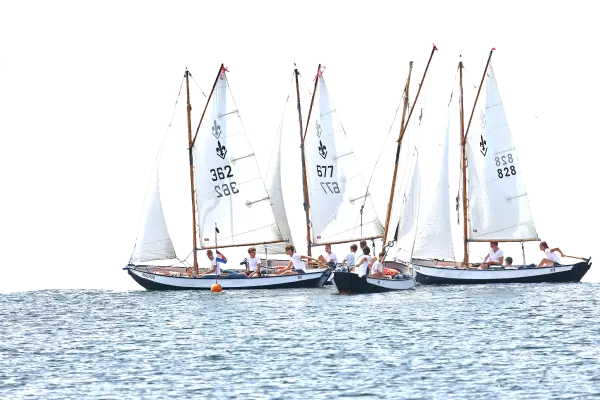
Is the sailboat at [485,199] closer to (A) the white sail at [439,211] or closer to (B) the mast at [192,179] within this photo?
(A) the white sail at [439,211]

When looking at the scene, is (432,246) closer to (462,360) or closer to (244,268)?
(244,268)

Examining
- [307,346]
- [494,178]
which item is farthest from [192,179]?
[307,346]

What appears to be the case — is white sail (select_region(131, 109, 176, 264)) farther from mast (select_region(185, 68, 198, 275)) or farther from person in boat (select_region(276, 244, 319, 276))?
person in boat (select_region(276, 244, 319, 276))

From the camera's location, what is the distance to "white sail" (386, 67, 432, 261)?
84812 millimetres

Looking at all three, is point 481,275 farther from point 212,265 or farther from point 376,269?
point 212,265

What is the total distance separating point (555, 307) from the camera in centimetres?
7125

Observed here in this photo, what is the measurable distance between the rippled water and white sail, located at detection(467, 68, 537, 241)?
7897mm

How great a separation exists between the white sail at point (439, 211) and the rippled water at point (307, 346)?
17.4ft

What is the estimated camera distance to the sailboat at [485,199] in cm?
8688

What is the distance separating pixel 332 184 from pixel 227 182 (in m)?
6.95

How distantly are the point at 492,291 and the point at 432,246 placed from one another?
506cm

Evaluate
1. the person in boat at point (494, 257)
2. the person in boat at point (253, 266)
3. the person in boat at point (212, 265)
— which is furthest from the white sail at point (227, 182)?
the person in boat at point (494, 257)

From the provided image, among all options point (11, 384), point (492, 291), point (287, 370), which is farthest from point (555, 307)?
point (11, 384)

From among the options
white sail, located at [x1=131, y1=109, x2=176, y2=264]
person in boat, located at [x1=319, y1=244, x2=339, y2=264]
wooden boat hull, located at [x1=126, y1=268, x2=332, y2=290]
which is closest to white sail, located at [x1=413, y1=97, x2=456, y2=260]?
person in boat, located at [x1=319, y1=244, x2=339, y2=264]
